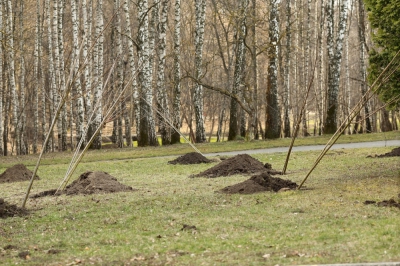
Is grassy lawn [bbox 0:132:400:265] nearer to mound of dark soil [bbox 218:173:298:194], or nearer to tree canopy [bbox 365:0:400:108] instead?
mound of dark soil [bbox 218:173:298:194]

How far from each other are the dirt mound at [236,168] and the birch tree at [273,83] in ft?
34.3

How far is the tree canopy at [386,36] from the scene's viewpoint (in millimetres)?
14070

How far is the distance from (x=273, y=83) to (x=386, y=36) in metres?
13.9

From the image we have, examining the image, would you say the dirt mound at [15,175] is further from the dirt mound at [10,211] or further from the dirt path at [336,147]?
the dirt path at [336,147]

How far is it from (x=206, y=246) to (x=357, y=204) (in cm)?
363

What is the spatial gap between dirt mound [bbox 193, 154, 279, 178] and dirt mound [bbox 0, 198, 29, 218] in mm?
6241

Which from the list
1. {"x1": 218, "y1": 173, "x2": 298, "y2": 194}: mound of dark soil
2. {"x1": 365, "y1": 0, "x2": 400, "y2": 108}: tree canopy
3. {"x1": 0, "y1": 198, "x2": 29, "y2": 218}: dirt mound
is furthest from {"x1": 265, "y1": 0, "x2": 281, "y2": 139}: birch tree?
{"x1": 0, "y1": 198, "x2": 29, "y2": 218}: dirt mound

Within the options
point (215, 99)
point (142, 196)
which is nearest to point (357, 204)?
point (142, 196)

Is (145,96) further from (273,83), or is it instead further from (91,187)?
(91,187)

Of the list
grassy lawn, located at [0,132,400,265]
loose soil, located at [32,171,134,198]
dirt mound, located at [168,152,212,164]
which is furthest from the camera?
dirt mound, located at [168,152,212,164]

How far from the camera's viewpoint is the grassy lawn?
8.28 meters

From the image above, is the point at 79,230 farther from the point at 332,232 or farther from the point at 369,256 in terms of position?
the point at 369,256

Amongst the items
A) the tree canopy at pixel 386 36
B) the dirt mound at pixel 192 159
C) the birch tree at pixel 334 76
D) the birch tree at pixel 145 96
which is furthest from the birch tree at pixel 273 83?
the tree canopy at pixel 386 36

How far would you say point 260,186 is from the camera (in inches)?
530
